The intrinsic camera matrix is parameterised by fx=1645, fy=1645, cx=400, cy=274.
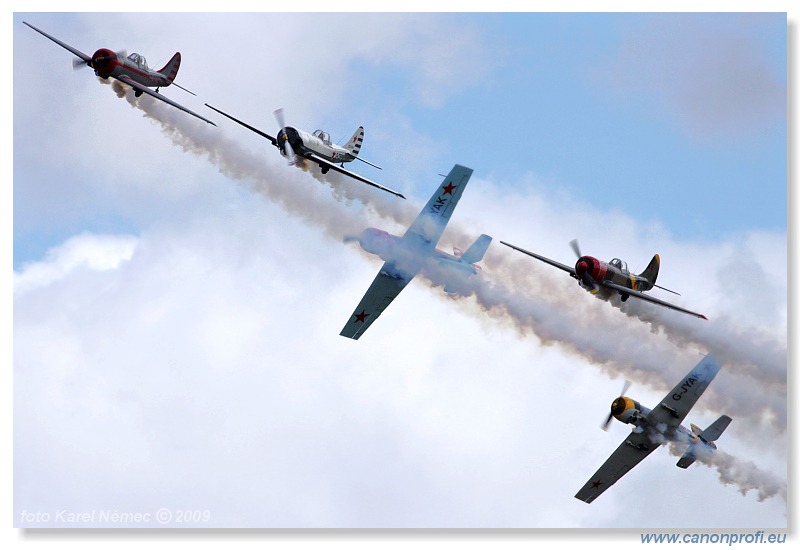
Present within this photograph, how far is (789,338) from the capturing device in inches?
1078

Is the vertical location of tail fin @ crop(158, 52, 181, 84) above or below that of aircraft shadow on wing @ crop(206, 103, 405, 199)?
above

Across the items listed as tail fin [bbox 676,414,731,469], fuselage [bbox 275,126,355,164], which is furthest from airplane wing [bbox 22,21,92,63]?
tail fin [bbox 676,414,731,469]

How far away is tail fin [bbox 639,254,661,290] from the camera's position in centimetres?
3069

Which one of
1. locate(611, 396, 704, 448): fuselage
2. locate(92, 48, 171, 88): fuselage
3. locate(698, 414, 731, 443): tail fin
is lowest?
locate(611, 396, 704, 448): fuselage

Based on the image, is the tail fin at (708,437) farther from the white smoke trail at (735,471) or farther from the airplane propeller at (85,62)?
the airplane propeller at (85,62)

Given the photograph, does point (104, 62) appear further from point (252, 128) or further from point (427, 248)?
point (427, 248)

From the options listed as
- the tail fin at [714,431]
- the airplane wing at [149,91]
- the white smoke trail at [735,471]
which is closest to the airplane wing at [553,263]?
the white smoke trail at [735,471]

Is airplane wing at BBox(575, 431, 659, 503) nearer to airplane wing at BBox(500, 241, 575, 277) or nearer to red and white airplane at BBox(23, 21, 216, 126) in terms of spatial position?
airplane wing at BBox(500, 241, 575, 277)

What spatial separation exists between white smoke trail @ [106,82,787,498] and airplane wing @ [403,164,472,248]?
85 centimetres

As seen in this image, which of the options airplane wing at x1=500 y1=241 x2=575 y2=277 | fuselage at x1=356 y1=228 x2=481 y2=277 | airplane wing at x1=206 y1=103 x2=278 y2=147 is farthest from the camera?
airplane wing at x1=206 y1=103 x2=278 y2=147

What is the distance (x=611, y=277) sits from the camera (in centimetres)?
3003

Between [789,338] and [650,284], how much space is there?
3864 millimetres

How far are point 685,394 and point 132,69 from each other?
1223cm
